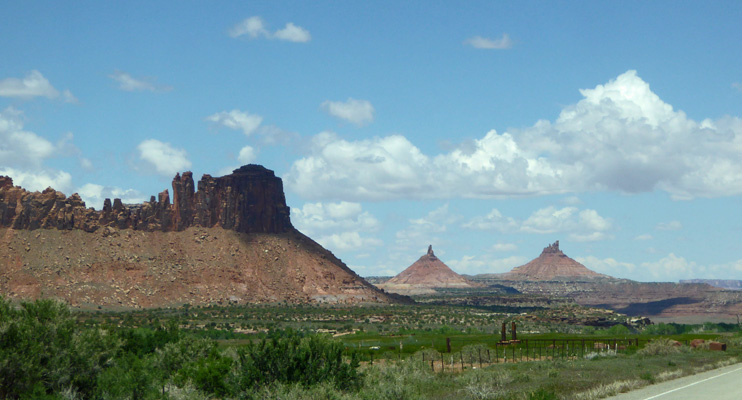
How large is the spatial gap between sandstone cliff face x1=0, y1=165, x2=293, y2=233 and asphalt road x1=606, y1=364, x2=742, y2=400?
125291mm

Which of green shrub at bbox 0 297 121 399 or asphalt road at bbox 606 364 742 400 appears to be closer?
asphalt road at bbox 606 364 742 400

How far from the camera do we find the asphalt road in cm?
2800

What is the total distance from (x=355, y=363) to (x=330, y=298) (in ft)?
402

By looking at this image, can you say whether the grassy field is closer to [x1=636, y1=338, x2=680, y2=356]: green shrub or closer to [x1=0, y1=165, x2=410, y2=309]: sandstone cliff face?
[x1=636, y1=338, x2=680, y2=356]: green shrub

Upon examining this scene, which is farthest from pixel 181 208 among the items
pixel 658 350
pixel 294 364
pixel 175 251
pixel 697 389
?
pixel 697 389

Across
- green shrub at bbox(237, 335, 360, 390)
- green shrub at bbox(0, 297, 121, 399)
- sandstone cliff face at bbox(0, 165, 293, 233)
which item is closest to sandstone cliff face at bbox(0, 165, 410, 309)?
sandstone cliff face at bbox(0, 165, 293, 233)

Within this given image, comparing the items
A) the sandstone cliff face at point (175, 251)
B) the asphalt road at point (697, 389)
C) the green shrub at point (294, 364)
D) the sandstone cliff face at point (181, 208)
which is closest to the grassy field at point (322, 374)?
the green shrub at point (294, 364)

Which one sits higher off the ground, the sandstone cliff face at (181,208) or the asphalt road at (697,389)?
the sandstone cliff face at (181,208)

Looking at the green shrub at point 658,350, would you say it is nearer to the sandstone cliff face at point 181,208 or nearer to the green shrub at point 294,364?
the green shrub at point 294,364

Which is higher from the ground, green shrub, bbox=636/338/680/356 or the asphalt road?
green shrub, bbox=636/338/680/356

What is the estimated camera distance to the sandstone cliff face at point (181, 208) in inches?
5438

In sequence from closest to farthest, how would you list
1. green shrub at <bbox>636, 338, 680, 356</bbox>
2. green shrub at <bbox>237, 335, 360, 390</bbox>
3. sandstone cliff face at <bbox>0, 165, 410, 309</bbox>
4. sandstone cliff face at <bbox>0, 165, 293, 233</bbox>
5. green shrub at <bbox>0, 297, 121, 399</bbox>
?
green shrub at <bbox>237, 335, 360, 390</bbox>, green shrub at <bbox>0, 297, 121, 399</bbox>, green shrub at <bbox>636, 338, 680, 356</bbox>, sandstone cliff face at <bbox>0, 165, 410, 309</bbox>, sandstone cliff face at <bbox>0, 165, 293, 233</bbox>

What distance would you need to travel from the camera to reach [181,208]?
159 metres

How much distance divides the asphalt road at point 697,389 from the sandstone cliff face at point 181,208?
12529cm
